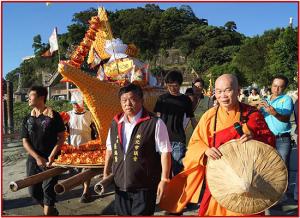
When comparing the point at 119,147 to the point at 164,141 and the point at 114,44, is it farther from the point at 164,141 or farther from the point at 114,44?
the point at 114,44

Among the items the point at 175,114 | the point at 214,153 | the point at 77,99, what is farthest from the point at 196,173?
the point at 77,99

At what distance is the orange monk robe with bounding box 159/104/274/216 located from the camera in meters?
2.80

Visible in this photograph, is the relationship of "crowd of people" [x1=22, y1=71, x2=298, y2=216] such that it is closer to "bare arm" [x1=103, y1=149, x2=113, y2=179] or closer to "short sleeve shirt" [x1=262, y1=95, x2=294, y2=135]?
"bare arm" [x1=103, y1=149, x2=113, y2=179]

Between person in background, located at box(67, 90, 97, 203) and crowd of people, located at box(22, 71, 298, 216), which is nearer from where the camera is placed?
crowd of people, located at box(22, 71, 298, 216)

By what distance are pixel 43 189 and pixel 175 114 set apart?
1.62 meters

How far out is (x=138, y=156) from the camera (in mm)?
2732

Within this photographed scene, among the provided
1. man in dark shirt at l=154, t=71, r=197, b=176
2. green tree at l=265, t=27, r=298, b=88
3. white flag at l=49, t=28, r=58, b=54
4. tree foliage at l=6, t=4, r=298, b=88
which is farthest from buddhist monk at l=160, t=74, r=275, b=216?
tree foliage at l=6, t=4, r=298, b=88

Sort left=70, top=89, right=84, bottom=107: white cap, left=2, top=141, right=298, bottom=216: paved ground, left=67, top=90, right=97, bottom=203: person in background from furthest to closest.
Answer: left=70, top=89, right=84, bottom=107: white cap → left=67, top=90, right=97, bottom=203: person in background → left=2, top=141, right=298, bottom=216: paved ground

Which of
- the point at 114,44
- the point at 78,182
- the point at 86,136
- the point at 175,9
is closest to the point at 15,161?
the point at 86,136

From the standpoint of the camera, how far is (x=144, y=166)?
9.00 feet

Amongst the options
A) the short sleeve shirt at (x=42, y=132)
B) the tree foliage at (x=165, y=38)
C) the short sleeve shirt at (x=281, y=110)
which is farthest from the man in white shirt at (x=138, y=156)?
the tree foliage at (x=165, y=38)

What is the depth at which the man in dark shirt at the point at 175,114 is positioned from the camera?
4.16 metres

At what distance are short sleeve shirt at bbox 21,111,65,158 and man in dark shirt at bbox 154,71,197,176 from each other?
1.17 metres

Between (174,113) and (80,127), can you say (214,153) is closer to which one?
(174,113)
